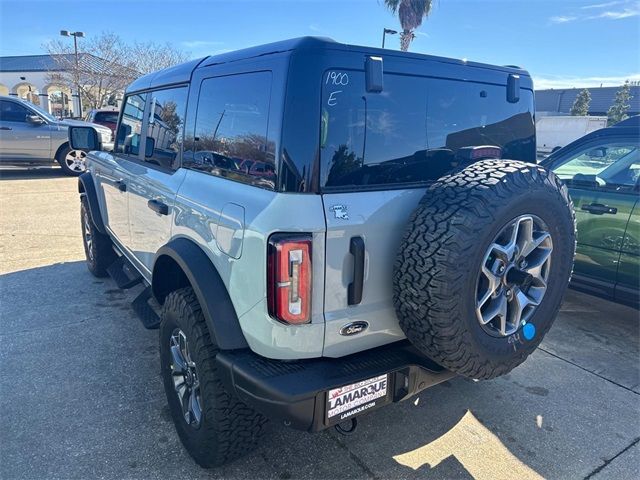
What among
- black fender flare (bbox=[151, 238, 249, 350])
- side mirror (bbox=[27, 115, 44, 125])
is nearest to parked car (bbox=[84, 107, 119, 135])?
side mirror (bbox=[27, 115, 44, 125])

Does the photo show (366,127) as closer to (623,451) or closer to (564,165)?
(623,451)

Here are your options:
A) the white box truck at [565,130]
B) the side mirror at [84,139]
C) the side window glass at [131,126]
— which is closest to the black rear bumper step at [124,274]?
the side window glass at [131,126]

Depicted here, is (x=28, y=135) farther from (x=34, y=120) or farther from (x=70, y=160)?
(x=70, y=160)

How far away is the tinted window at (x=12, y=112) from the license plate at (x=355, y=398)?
12102 mm

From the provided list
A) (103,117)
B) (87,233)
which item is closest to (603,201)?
(87,233)

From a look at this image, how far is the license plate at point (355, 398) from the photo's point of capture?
1.82m

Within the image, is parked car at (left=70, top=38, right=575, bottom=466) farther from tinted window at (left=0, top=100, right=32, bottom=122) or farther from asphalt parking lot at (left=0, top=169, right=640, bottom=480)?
tinted window at (left=0, top=100, right=32, bottom=122)

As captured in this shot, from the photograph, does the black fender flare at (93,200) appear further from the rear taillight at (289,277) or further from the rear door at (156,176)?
the rear taillight at (289,277)

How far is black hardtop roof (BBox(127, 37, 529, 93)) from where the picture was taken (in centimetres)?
185

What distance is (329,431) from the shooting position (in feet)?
8.50

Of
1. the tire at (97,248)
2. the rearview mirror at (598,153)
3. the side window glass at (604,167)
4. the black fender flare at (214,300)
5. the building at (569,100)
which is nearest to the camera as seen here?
the black fender flare at (214,300)

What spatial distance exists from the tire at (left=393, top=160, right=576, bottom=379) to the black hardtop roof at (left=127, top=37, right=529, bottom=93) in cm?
62

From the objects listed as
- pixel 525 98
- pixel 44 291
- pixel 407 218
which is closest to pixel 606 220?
pixel 525 98

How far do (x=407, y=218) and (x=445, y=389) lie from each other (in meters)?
1.57
